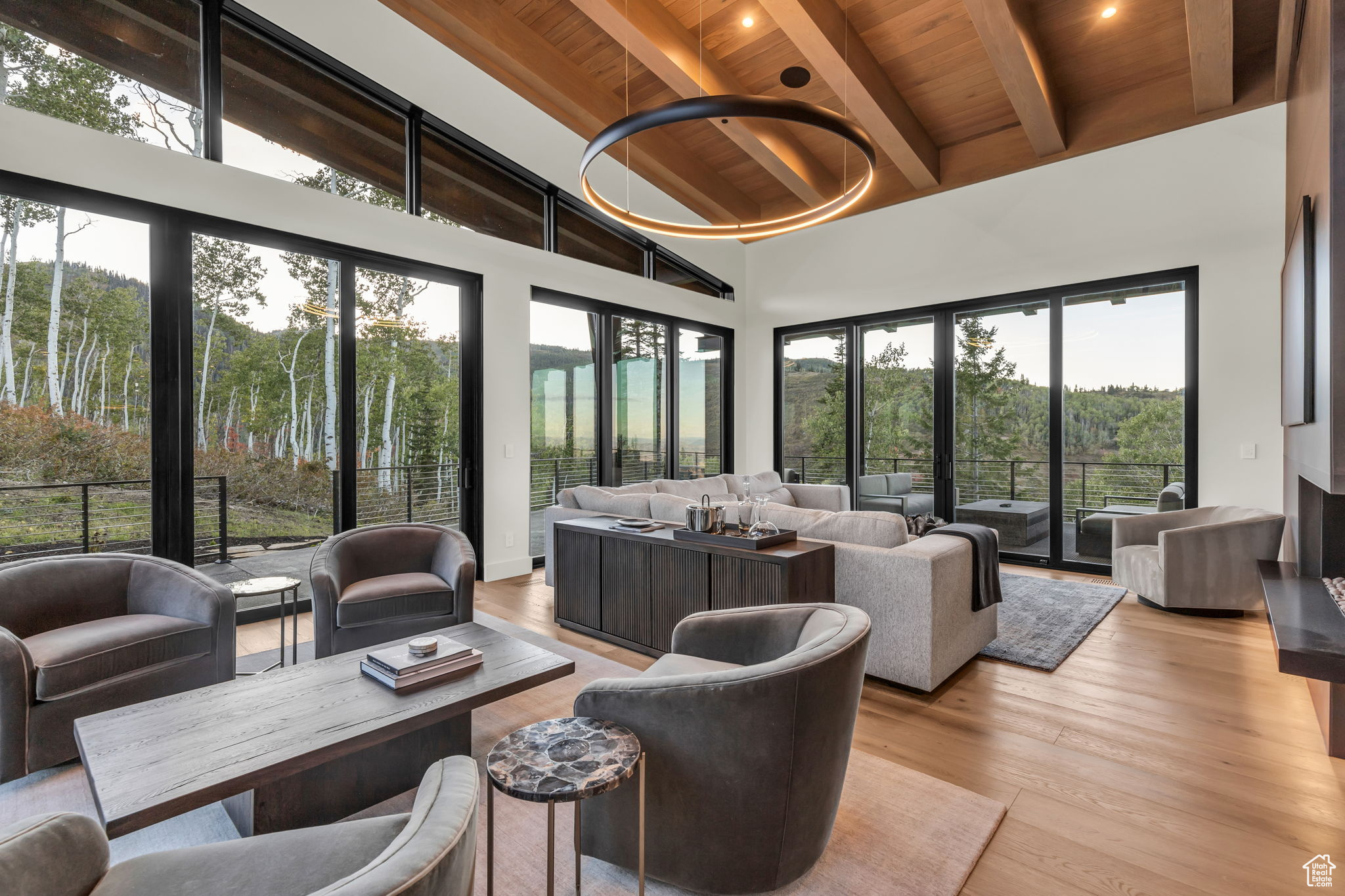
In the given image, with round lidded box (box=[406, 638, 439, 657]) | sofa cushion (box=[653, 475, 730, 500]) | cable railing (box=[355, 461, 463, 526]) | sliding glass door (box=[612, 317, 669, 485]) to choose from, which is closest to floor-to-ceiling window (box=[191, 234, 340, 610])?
cable railing (box=[355, 461, 463, 526])

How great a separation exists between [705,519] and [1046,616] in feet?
8.35

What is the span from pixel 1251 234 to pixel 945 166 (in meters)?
2.49

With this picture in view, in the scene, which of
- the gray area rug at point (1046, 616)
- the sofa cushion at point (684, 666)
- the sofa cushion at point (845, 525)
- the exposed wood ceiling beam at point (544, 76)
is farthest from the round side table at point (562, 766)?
the exposed wood ceiling beam at point (544, 76)

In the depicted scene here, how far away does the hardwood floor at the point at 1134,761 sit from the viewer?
5.83ft

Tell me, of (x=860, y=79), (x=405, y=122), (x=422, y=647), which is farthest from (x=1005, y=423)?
(x=405, y=122)

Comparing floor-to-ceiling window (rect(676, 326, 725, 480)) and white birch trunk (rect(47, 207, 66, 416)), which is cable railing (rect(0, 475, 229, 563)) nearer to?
white birch trunk (rect(47, 207, 66, 416))

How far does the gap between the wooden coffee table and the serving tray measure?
3.60 feet

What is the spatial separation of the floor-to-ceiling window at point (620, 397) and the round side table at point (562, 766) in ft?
13.9

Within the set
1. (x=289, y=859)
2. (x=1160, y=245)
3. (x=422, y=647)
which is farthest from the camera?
(x=1160, y=245)

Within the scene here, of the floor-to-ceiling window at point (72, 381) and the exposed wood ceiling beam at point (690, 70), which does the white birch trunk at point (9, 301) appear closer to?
the floor-to-ceiling window at point (72, 381)

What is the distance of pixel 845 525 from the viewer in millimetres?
3225

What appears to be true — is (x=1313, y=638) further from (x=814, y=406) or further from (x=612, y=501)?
(x=814, y=406)

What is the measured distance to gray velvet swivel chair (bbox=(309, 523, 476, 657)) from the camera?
2939 mm

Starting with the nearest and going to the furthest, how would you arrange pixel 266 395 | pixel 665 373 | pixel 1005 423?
pixel 266 395 → pixel 1005 423 → pixel 665 373
